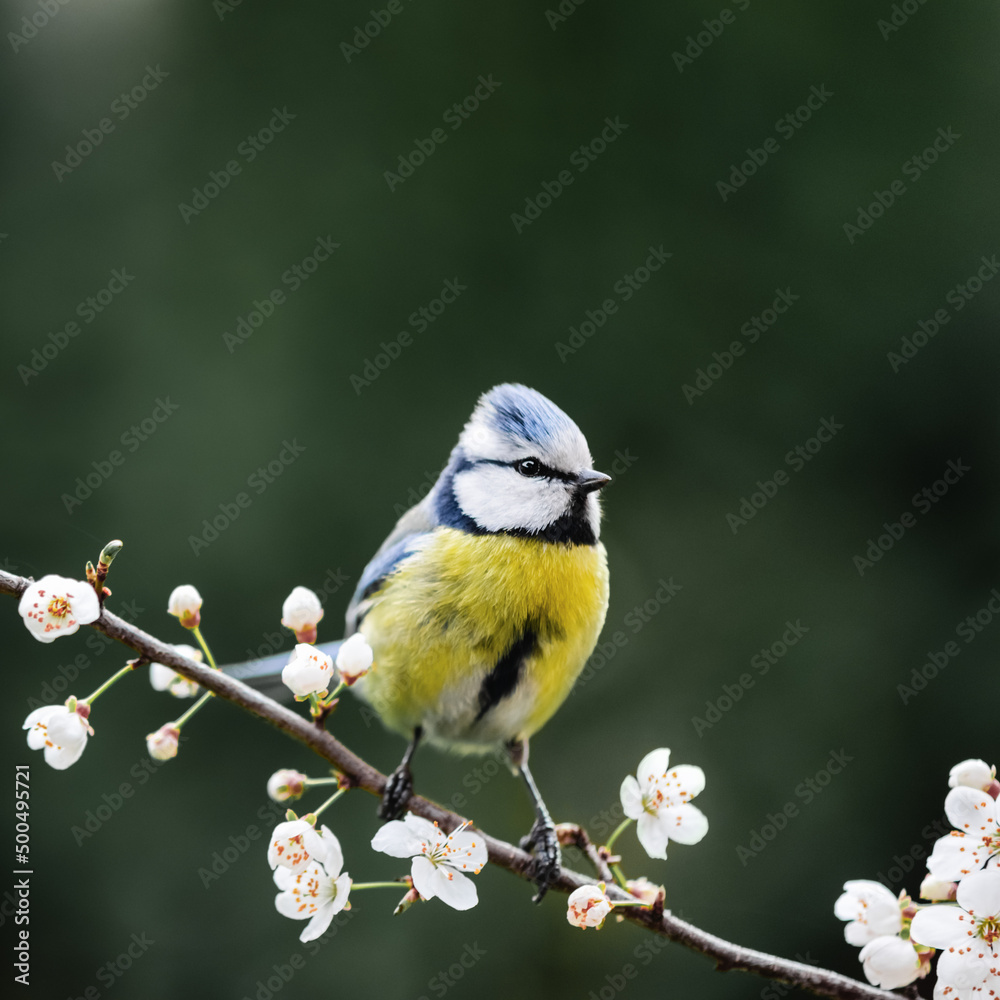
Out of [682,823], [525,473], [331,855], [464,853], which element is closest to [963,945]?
[682,823]

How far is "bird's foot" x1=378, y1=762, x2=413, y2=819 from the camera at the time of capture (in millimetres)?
1558

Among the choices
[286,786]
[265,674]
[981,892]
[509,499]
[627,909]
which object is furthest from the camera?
[265,674]

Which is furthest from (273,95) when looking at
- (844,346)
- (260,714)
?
(260,714)

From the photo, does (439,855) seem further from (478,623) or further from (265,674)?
(265,674)

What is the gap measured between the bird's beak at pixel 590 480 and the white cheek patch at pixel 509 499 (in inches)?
1.3

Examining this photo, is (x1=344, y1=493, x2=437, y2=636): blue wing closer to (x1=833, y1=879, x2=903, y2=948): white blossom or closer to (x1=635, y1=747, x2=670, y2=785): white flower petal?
(x1=635, y1=747, x2=670, y2=785): white flower petal

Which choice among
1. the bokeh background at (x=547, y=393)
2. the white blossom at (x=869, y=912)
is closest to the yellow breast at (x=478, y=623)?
the white blossom at (x=869, y=912)

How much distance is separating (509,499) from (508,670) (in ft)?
0.91

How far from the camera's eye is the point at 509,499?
62.1 inches

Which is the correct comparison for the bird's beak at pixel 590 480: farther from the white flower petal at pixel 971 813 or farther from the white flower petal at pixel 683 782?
the white flower petal at pixel 971 813

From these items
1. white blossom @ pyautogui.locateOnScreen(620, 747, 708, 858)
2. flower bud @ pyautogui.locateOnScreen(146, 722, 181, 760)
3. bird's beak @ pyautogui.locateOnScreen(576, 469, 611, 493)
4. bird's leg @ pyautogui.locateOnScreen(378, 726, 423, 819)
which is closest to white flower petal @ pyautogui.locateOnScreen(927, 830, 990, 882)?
white blossom @ pyautogui.locateOnScreen(620, 747, 708, 858)

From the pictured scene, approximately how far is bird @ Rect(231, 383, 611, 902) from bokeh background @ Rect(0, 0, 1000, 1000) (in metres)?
1.12

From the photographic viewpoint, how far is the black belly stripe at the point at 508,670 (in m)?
1.61

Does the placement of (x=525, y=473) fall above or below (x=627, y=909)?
above
